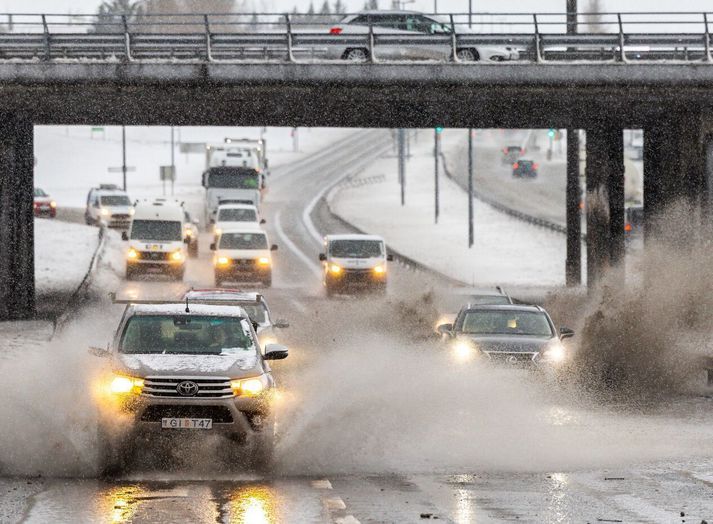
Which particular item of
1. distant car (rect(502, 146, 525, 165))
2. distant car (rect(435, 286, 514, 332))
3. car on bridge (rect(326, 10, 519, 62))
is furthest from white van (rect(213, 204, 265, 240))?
distant car (rect(502, 146, 525, 165))

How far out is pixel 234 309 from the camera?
15.1m

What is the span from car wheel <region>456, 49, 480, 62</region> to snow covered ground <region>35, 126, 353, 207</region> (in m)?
66.2

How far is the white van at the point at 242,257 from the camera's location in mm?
47188

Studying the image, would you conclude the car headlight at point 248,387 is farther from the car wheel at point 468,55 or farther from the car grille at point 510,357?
the car wheel at point 468,55

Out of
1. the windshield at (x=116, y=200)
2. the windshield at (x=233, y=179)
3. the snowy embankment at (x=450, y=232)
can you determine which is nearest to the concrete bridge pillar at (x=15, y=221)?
the snowy embankment at (x=450, y=232)

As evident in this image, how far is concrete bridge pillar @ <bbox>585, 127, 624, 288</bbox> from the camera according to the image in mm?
42094

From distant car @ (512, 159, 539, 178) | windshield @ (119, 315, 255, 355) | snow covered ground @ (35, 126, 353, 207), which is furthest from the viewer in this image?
distant car @ (512, 159, 539, 178)

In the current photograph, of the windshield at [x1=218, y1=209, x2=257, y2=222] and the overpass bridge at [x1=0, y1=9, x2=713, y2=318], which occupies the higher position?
the overpass bridge at [x1=0, y1=9, x2=713, y2=318]

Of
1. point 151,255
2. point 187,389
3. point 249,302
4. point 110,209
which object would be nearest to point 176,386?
point 187,389

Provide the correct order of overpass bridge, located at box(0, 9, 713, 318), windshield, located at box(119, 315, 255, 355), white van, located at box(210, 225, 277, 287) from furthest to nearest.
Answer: white van, located at box(210, 225, 277, 287), overpass bridge, located at box(0, 9, 713, 318), windshield, located at box(119, 315, 255, 355)

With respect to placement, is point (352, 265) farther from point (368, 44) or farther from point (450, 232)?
point (450, 232)

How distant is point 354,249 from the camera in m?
45.3

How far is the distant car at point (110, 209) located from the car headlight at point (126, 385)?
191 feet

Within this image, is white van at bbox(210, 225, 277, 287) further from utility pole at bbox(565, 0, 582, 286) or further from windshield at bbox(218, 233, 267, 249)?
utility pole at bbox(565, 0, 582, 286)
